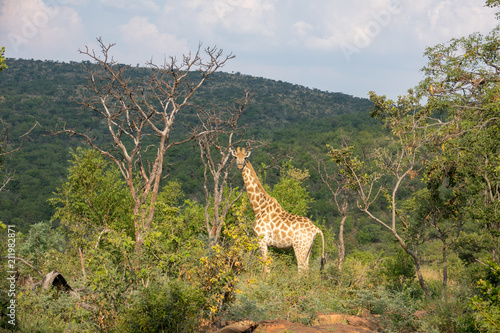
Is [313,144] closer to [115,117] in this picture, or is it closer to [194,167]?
[194,167]

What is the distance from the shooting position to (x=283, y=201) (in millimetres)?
14141

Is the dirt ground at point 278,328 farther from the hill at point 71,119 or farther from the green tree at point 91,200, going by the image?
the hill at point 71,119

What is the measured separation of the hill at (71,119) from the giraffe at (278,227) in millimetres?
3042

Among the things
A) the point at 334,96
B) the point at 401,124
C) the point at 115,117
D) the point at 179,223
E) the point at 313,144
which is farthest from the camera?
the point at 334,96

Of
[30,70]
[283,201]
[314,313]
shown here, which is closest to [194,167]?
[283,201]

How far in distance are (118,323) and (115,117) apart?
712 centimetres

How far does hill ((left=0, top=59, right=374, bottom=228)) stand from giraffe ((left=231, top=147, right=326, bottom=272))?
304cm

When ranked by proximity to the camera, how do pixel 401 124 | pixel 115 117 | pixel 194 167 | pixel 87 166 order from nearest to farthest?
pixel 401 124 < pixel 115 117 < pixel 87 166 < pixel 194 167

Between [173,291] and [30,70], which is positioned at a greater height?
[30,70]

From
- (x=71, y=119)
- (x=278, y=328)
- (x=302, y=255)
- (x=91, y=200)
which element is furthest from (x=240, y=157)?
(x=71, y=119)

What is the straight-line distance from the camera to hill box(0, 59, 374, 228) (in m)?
35.3

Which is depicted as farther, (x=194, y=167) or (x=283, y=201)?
(x=194, y=167)

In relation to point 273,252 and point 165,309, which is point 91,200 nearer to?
point 273,252

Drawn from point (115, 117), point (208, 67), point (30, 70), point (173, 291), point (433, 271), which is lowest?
point (433, 271)
